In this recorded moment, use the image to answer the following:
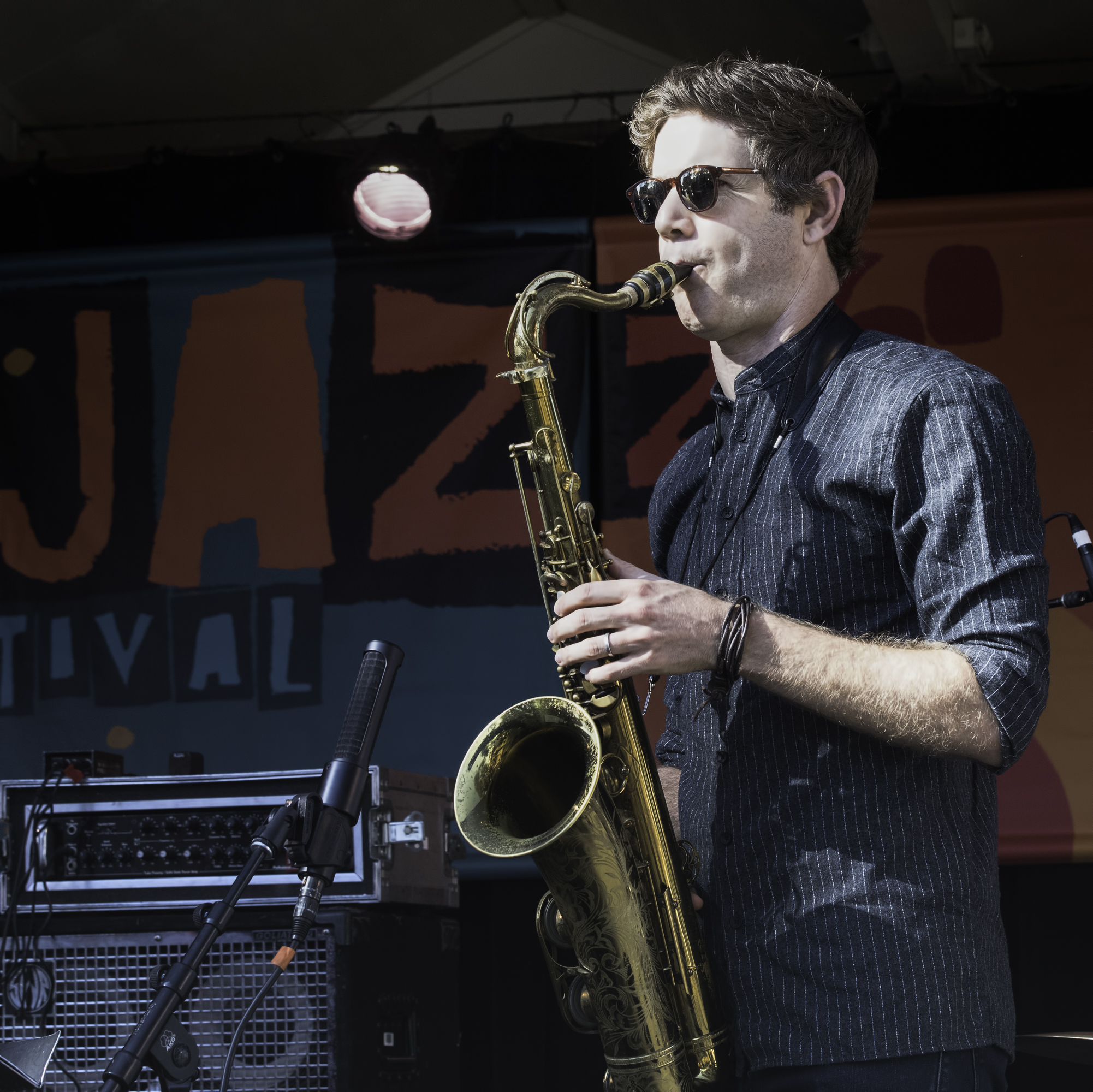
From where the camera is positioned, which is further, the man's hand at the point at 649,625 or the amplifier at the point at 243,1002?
the amplifier at the point at 243,1002

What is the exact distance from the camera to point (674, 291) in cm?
198

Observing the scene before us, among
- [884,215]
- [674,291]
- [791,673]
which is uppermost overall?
[884,215]

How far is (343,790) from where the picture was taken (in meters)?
1.94

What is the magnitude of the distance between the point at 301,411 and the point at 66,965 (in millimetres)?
2521

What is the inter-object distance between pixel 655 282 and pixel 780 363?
0.74 ft

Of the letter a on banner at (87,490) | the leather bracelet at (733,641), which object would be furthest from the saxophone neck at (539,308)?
the letter a on banner at (87,490)

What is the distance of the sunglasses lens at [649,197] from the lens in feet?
6.56

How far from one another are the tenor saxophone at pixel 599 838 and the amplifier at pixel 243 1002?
72 cm

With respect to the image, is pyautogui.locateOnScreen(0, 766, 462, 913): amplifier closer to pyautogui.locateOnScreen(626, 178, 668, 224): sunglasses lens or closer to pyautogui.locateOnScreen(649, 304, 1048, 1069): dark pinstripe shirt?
pyautogui.locateOnScreen(649, 304, 1048, 1069): dark pinstripe shirt

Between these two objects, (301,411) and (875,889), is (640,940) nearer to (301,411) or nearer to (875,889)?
(875,889)

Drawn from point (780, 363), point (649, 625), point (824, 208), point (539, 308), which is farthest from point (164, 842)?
point (824, 208)

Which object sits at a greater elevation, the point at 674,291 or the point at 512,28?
the point at 512,28

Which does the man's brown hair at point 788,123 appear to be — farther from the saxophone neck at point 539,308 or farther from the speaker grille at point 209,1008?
the speaker grille at point 209,1008

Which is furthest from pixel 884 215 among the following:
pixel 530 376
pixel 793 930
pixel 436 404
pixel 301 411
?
pixel 793 930
